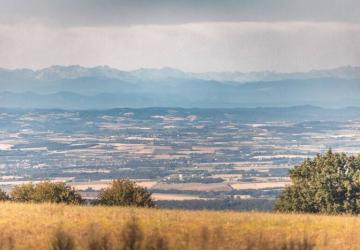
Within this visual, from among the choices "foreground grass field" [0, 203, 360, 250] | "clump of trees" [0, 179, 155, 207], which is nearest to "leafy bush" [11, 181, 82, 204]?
"clump of trees" [0, 179, 155, 207]

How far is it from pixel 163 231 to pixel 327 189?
1265 inches

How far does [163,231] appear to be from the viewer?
22797mm

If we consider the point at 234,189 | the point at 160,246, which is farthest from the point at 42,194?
the point at 234,189

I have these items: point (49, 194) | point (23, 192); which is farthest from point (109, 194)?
point (23, 192)

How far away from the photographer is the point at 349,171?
54.9m

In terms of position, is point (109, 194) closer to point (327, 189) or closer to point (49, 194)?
point (49, 194)

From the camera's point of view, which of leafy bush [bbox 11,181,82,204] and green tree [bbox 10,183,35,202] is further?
green tree [bbox 10,183,35,202]

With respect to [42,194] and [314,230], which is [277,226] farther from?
[42,194]

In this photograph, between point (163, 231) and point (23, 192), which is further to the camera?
point (23, 192)

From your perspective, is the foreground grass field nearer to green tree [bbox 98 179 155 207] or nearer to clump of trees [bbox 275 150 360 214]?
green tree [bbox 98 179 155 207]

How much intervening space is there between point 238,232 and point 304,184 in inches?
1310

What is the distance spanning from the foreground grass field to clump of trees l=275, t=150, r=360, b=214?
24.0 meters

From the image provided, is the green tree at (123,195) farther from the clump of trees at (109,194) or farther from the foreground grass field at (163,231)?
the foreground grass field at (163,231)

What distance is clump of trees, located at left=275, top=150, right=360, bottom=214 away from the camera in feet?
171
